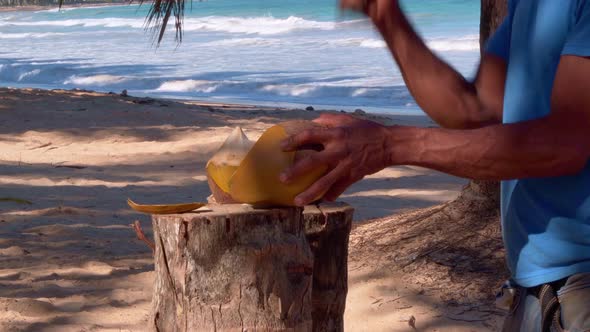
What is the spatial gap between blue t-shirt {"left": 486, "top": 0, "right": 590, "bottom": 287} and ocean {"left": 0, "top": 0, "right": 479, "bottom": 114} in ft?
24.1

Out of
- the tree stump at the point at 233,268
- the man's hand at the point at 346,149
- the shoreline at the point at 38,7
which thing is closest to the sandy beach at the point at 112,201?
the tree stump at the point at 233,268

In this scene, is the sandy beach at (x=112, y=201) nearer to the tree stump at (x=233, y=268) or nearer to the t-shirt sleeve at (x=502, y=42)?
the tree stump at (x=233, y=268)

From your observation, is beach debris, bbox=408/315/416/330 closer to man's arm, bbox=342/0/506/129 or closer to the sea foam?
man's arm, bbox=342/0/506/129

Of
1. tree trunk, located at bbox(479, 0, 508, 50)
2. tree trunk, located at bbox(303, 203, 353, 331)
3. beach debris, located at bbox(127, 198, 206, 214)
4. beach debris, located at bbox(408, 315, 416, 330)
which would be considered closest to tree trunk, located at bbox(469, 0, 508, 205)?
tree trunk, located at bbox(479, 0, 508, 50)

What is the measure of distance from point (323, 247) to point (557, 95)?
1.44 metres

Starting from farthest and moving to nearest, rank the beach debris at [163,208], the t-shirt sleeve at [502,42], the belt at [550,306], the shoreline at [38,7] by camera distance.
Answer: the shoreline at [38,7] < the beach debris at [163,208] < the t-shirt sleeve at [502,42] < the belt at [550,306]

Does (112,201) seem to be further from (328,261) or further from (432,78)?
(432,78)

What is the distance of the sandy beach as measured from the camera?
3859 mm

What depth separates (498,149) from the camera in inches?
58.6

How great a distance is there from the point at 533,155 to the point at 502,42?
1.56 feet

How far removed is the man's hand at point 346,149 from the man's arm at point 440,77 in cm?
42

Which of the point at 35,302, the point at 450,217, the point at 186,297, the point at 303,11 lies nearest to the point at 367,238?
the point at 450,217

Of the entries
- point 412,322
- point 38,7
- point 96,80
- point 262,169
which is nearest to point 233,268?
point 262,169

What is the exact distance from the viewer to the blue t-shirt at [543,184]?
1.53m
